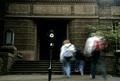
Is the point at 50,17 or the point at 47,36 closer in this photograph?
the point at 50,17

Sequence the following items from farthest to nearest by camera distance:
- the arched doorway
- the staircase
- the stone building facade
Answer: the arched doorway
the stone building facade
the staircase

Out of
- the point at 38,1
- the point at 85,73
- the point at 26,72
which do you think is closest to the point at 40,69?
the point at 26,72

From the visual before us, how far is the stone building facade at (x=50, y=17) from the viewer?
107 ft

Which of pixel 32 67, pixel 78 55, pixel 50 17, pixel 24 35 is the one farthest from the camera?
pixel 50 17

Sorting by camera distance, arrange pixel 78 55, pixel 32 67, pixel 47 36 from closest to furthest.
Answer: pixel 78 55 → pixel 32 67 → pixel 47 36

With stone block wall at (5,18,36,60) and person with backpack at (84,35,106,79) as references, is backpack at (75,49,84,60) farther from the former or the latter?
stone block wall at (5,18,36,60)

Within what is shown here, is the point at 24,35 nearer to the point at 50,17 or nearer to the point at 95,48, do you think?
the point at 50,17

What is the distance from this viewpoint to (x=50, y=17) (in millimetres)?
32812

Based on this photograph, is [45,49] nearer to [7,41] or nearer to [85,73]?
[7,41]

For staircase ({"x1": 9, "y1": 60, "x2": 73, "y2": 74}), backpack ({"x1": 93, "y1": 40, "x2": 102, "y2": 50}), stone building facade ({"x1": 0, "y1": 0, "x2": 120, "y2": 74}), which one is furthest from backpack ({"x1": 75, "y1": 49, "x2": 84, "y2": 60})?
stone building facade ({"x1": 0, "y1": 0, "x2": 120, "y2": 74})

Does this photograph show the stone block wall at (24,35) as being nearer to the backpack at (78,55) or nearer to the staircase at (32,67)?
the staircase at (32,67)

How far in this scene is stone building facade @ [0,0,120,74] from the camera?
32469mm

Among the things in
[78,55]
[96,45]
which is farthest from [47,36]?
[96,45]

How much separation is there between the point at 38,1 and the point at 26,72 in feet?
29.7
